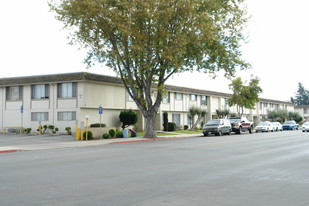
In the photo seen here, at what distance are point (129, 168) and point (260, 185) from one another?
4.65 meters

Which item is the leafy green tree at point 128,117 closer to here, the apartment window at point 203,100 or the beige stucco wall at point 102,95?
the beige stucco wall at point 102,95

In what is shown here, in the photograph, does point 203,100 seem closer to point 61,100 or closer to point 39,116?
point 61,100

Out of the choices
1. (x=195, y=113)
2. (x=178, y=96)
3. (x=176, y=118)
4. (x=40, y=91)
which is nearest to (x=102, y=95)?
(x=40, y=91)

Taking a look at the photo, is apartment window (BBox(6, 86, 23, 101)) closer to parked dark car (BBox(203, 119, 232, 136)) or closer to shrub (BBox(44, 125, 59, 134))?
shrub (BBox(44, 125, 59, 134))

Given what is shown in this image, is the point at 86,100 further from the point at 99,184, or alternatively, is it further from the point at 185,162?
the point at 99,184

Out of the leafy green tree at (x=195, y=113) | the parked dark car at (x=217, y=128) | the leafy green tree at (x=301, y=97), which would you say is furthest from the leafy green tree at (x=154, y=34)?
the leafy green tree at (x=301, y=97)

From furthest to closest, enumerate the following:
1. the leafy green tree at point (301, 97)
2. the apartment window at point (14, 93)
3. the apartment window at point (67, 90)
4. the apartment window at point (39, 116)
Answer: the leafy green tree at point (301, 97), the apartment window at point (14, 93), the apartment window at point (39, 116), the apartment window at point (67, 90)

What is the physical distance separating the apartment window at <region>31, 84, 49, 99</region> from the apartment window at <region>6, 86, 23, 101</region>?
1.76 meters

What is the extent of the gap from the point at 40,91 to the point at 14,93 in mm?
3763

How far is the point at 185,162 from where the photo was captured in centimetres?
1342

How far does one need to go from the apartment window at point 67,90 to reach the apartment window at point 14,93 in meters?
5.36

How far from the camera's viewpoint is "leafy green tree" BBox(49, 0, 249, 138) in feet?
96.3

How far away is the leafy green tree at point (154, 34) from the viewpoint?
29344 millimetres

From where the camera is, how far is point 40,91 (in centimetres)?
3894
